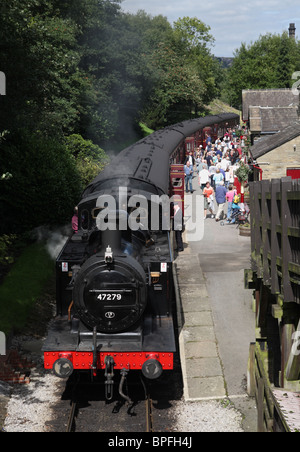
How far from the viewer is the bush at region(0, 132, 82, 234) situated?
15.6m

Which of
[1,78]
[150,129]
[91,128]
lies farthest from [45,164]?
[150,129]

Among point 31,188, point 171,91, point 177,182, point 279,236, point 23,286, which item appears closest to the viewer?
point 279,236

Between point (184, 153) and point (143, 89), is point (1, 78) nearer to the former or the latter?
point (184, 153)

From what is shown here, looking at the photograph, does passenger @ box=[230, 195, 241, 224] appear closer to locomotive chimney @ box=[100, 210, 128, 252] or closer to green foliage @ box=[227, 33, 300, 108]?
locomotive chimney @ box=[100, 210, 128, 252]

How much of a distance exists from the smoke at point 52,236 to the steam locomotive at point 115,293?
630cm

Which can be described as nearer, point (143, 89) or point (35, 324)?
point (35, 324)

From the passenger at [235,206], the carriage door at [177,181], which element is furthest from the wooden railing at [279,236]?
the passenger at [235,206]

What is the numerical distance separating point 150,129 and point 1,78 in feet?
136

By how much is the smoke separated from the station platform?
3542mm

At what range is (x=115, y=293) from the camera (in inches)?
327

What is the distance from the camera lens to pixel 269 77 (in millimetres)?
80125

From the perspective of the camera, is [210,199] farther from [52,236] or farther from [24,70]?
[24,70]

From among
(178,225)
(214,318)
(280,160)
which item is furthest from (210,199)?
(214,318)

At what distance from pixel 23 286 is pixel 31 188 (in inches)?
137
